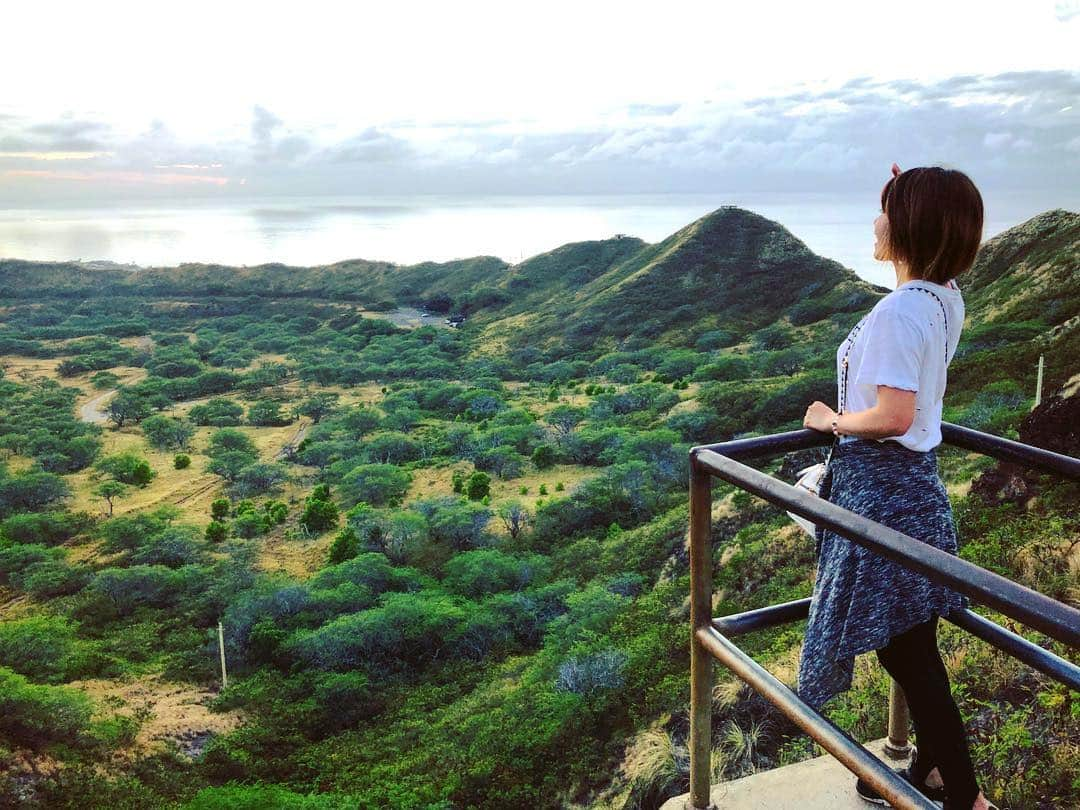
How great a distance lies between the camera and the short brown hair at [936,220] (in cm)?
187

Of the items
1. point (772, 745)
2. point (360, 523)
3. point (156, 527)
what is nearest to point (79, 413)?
point (156, 527)

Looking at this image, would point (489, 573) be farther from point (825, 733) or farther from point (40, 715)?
point (825, 733)

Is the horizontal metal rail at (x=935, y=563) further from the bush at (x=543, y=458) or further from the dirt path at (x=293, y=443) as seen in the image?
the dirt path at (x=293, y=443)

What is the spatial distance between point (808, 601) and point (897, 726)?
0.76 metres

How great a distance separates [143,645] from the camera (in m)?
16.7

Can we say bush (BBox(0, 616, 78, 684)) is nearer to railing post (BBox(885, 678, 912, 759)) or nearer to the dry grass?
the dry grass

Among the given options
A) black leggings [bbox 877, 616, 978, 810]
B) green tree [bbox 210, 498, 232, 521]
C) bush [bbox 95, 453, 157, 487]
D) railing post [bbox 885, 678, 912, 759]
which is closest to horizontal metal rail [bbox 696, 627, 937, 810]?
black leggings [bbox 877, 616, 978, 810]

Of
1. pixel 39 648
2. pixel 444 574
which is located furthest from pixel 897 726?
pixel 444 574

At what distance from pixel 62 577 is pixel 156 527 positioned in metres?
3.08

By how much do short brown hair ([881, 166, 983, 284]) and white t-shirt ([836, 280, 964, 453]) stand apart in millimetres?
54

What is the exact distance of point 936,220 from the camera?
1.88m

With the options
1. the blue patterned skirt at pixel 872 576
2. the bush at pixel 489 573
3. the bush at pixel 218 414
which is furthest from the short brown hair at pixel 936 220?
the bush at pixel 218 414

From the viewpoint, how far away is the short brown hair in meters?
1.87

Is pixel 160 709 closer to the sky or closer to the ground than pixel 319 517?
closer to the ground
